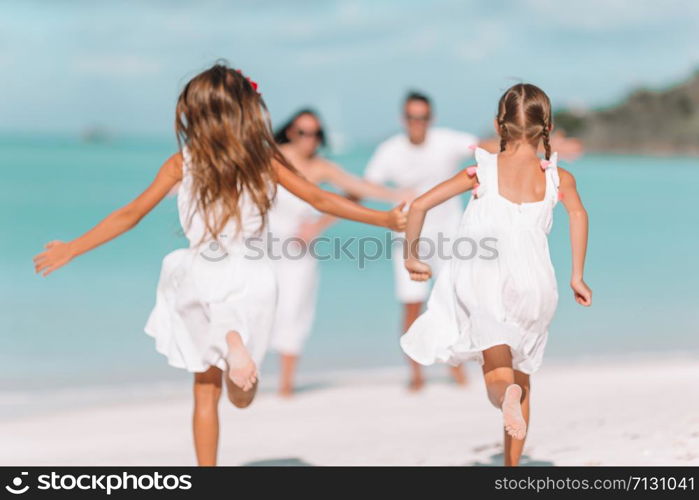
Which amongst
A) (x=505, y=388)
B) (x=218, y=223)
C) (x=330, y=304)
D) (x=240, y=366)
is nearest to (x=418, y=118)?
(x=218, y=223)

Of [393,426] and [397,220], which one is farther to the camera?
[393,426]

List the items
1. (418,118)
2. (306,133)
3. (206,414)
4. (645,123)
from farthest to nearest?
(645,123), (418,118), (306,133), (206,414)

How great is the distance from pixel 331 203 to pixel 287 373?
3952 millimetres

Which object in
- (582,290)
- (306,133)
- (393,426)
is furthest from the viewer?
(306,133)

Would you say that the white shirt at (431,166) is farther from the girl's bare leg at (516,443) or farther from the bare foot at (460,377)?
the girl's bare leg at (516,443)

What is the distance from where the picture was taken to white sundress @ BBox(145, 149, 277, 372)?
453 centimetres

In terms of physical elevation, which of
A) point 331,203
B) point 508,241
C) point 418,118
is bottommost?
point 508,241

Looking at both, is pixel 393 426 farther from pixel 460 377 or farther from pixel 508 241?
pixel 508 241

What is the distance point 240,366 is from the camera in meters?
4.35

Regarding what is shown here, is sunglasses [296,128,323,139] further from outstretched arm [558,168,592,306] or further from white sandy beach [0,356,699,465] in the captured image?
outstretched arm [558,168,592,306]

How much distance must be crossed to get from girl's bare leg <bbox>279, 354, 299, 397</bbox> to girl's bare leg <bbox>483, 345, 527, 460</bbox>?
3939 millimetres

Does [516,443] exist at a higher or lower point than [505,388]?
lower
